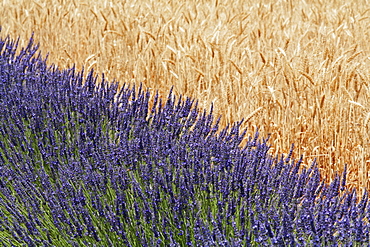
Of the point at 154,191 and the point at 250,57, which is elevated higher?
the point at 250,57

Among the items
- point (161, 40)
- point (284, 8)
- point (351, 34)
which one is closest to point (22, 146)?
point (161, 40)

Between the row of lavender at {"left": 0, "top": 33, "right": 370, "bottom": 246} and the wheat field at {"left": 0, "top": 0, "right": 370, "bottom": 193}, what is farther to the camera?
the wheat field at {"left": 0, "top": 0, "right": 370, "bottom": 193}

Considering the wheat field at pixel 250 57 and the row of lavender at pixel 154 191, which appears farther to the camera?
the wheat field at pixel 250 57

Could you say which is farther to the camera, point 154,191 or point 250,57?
point 250,57
